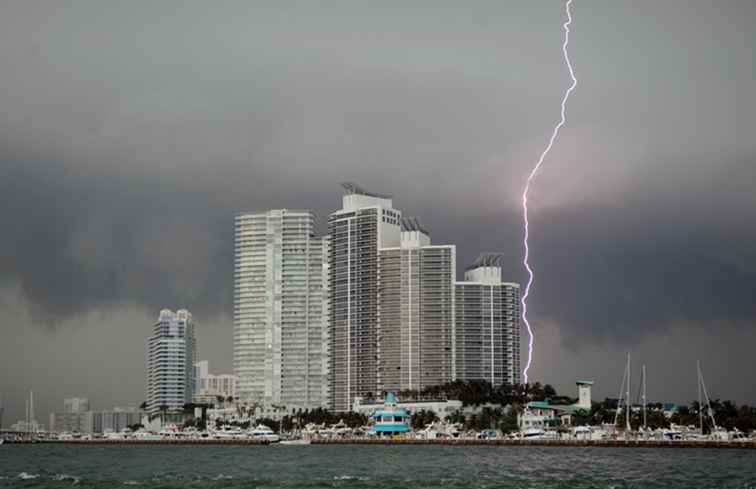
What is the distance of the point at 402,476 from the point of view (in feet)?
296

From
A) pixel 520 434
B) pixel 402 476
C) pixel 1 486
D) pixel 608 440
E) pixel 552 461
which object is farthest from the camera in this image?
pixel 520 434

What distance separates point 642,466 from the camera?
10419cm

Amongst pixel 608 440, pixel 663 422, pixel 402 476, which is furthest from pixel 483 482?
pixel 663 422

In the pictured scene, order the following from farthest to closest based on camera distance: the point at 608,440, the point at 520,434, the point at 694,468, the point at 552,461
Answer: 1. the point at 520,434
2. the point at 608,440
3. the point at 552,461
4. the point at 694,468

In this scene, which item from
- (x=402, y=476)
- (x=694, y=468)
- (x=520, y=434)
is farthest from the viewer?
(x=520, y=434)

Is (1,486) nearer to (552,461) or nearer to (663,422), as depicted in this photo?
(552,461)

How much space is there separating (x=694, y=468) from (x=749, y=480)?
16.6 m

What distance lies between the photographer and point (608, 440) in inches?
6885

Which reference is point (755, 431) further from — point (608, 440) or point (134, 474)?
point (134, 474)

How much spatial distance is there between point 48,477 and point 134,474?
25.5 ft

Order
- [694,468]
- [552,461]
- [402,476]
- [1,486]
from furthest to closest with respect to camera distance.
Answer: [552,461] < [694,468] < [402,476] < [1,486]

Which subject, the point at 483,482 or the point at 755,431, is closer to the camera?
the point at 483,482

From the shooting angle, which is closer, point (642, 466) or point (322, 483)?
point (322, 483)

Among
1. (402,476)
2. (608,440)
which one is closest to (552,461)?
(402,476)
